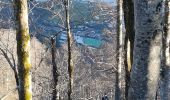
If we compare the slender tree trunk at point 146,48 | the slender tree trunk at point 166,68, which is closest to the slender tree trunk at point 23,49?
the slender tree trunk at point 146,48

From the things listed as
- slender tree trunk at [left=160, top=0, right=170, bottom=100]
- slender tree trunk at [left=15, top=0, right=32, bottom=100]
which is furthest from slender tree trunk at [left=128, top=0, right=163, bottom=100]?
slender tree trunk at [left=160, top=0, right=170, bottom=100]

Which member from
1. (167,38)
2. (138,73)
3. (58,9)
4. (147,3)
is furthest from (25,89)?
(58,9)

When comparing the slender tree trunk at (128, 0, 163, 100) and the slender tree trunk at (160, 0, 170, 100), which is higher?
the slender tree trunk at (128, 0, 163, 100)

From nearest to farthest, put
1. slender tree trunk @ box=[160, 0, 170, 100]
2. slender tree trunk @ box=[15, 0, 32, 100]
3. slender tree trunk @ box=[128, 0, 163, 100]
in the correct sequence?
slender tree trunk @ box=[128, 0, 163, 100]
slender tree trunk @ box=[15, 0, 32, 100]
slender tree trunk @ box=[160, 0, 170, 100]

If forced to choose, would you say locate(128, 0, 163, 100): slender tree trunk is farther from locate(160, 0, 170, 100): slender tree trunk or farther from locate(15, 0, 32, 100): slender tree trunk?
locate(160, 0, 170, 100): slender tree trunk

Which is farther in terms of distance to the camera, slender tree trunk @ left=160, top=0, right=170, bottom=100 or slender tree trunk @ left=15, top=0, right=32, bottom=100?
slender tree trunk @ left=160, top=0, right=170, bottom=100

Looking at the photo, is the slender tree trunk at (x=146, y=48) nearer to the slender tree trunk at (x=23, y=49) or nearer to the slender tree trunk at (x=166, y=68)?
the slender tree trunk at (x=23, y=49)

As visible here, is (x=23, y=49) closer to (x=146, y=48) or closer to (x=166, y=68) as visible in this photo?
(x=146, y=48)
